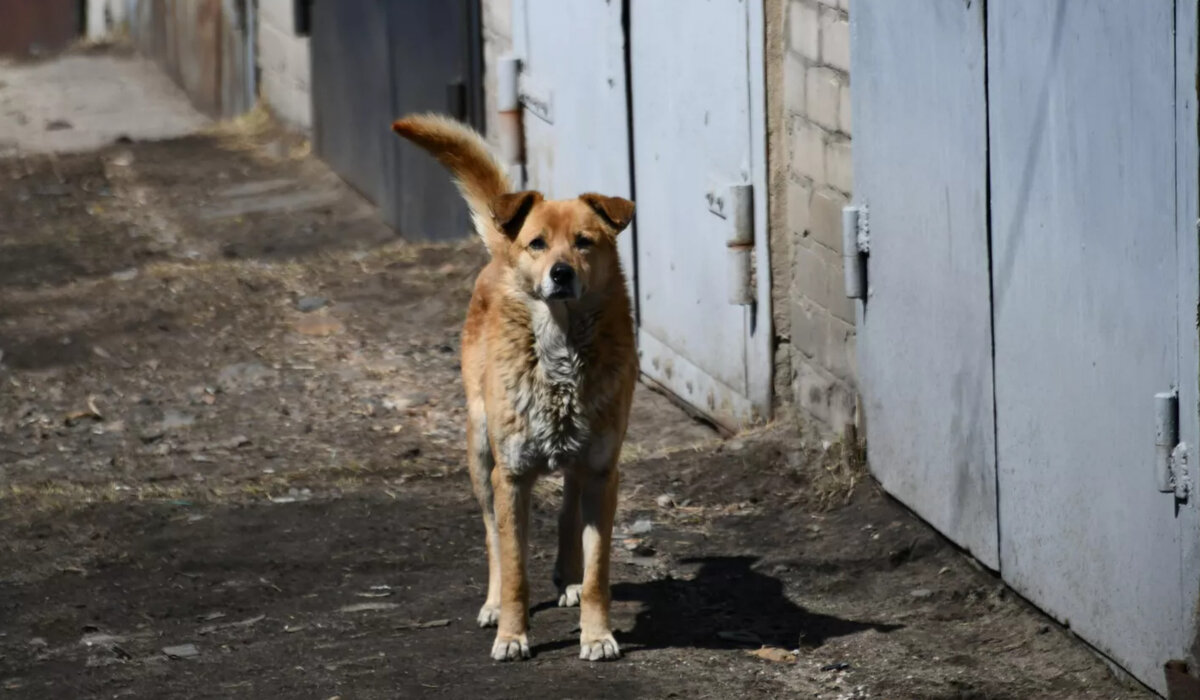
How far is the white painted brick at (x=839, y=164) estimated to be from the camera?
226 inches

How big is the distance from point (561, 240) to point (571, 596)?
109cm

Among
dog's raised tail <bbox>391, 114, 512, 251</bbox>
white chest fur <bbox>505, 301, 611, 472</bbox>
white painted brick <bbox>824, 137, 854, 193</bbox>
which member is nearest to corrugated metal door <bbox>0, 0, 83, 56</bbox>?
white painted brick <bbox>824, 137, 854, 193</bbox>

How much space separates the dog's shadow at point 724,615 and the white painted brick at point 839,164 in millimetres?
1250

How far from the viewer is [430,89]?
982cm

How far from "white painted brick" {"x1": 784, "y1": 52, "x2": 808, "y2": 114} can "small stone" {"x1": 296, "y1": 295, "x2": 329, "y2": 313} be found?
3.42m

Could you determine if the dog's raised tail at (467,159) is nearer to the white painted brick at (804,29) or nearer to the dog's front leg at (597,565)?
the dog's front leg at (597,565)

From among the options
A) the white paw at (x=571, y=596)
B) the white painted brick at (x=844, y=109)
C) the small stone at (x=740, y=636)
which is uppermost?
the white painted brick at (x=844, y=109)

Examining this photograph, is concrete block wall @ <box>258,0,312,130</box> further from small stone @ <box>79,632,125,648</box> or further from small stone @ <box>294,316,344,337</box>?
small stone @ <box>79,632,125,648</box>

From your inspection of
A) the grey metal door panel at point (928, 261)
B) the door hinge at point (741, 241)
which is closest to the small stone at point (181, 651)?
the grey metal door panel at point (928, 261)

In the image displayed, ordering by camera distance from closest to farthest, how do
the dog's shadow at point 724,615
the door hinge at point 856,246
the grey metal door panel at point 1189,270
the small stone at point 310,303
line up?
1. the grey metal door panel at point 1189,270
2. the dog's shadow at point 724,615
3. the door hinge at point 856,246
4. the small stone at point 310,303

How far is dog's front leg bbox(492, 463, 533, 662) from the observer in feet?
15.3

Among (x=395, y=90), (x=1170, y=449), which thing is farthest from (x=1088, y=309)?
(x=395, y=90)

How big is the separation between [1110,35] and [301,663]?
253cm

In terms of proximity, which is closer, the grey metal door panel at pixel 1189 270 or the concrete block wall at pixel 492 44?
the grey metal door panel at pixel 1189 270
